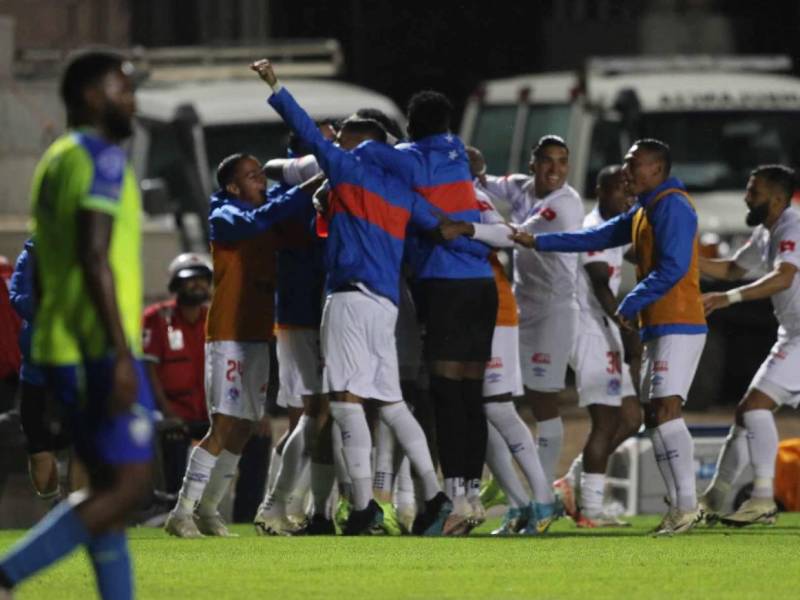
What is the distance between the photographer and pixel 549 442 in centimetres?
1457

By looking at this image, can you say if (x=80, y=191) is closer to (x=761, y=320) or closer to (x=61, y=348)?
(x=61, y=348)

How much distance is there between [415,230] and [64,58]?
10940 mm

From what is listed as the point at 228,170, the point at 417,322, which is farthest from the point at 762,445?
the point at 228,170

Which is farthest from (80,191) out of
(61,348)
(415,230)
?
(415,230)

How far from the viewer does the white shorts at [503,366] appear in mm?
13305

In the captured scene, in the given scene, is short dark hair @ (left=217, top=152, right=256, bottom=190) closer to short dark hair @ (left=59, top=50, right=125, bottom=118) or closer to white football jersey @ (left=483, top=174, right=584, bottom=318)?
white football jersey @ (left=483, top=174, right=584, bottom=318)

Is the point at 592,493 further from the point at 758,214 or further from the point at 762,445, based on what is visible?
the point at 758,214

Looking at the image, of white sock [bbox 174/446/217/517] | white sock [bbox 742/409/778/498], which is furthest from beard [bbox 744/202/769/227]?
white sock [bbox 174/446/217/517]

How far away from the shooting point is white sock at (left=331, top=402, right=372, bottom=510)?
12602mm

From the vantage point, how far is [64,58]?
76.4ft

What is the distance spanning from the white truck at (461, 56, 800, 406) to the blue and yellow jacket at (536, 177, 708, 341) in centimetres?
822

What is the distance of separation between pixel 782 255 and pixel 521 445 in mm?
1838

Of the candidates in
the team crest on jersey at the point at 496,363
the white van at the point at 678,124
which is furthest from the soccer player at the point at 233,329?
the white van at the point at 678,124

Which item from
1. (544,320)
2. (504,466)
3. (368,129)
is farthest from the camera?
(544,320)
